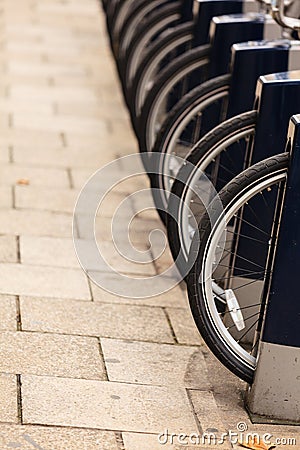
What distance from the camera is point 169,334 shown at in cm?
430

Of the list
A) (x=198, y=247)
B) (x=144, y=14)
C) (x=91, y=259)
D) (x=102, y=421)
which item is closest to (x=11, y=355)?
(x=102, y=421)

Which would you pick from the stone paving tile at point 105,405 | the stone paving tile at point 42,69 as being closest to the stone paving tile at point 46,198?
the stone paving tile at point 105,405

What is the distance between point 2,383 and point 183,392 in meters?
Answer: 0.64

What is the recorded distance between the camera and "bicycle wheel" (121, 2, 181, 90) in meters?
6.55

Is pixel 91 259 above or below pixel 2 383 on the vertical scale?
below

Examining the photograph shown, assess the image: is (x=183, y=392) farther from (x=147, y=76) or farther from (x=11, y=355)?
(x=147, y=76)

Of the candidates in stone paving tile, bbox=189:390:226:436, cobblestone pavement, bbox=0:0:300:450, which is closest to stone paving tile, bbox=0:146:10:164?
cobblestone pavement, bbox=0:0:300:450

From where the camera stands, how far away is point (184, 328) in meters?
4.38

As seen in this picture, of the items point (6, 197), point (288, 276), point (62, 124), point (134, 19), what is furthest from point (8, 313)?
point (134, 19)

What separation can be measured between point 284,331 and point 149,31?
11.5 feet

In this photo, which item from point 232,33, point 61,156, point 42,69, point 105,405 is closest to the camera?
point 105,405

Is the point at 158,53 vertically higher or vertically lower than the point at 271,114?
lower

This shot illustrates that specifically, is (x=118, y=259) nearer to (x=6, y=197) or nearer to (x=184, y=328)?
(x=184, y=328)

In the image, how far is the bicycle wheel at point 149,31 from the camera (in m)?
6.55
